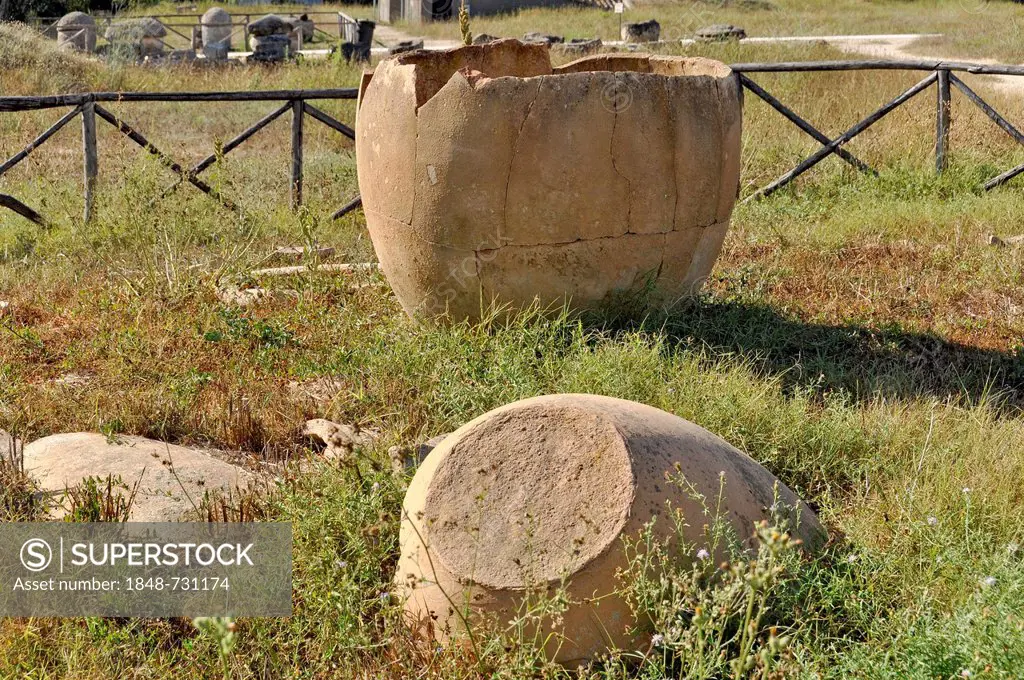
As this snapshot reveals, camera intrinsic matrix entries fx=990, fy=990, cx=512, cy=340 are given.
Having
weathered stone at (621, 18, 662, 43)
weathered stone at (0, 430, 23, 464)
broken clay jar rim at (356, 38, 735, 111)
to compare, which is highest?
weathered stone at (621, 18, 662, 43)

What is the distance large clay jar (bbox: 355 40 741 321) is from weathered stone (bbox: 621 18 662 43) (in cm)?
1971

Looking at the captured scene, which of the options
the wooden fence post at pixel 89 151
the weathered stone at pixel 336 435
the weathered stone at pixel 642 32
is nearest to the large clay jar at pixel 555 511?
the weathered stone at pixel 336 435

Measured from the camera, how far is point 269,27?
22.7m

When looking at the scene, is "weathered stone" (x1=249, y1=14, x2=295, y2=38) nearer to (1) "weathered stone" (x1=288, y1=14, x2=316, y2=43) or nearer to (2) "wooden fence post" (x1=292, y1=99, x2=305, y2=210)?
(1) "weathered stone" (x1=288, y1=14, x2=316, y2=43)

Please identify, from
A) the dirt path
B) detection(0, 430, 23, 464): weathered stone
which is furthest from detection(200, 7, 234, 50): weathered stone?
detection(0, 430, 23, 464): weathered stone

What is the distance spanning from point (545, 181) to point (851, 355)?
1855mm

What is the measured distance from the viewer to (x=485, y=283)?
4422 millimetres

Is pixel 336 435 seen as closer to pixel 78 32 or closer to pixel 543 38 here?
pixel 543 38

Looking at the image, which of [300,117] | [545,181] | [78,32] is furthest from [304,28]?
[545,181]

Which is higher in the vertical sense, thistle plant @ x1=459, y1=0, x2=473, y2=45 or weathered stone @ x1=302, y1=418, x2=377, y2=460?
thistle plant @ x1=459, y1=0, x2=473, y2=45

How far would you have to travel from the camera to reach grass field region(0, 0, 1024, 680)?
2.58m

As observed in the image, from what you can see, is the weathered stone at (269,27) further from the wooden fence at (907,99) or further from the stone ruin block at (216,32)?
the wooden fence at (907,99)

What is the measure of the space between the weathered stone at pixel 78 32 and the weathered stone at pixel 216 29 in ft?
8.25

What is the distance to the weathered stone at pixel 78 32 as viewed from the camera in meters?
21.7
